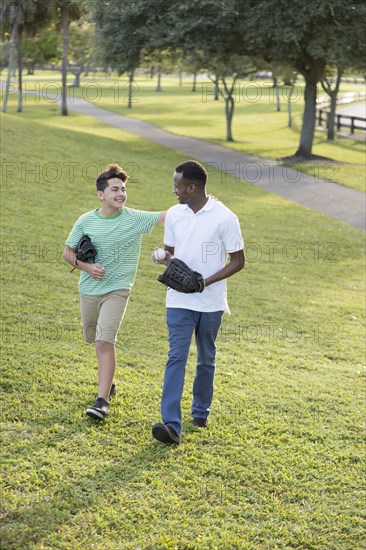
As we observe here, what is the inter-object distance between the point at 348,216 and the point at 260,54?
11255 mm

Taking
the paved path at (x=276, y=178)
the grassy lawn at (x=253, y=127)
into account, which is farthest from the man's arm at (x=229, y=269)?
the grassy lawn at (x=253, y=127)

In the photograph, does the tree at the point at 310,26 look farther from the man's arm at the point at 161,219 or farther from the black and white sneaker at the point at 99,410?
the black and white sneaker at the point at 99,410

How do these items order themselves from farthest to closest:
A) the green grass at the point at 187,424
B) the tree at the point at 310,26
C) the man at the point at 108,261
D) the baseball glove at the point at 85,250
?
the tree at the point at 310,26 < the man at the point at 108,261 < the baseball glove at the point at 85,250 < the green grass at the point at 187,424

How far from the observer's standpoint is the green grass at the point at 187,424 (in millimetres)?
4855

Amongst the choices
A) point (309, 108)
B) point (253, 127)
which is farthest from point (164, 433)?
point (253, 127)

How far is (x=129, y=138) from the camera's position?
3209 centimetres

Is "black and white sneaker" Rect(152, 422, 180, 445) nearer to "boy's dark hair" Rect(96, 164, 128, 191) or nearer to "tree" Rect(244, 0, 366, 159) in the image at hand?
"boy's dark hair" Rect(96, 164, 128, 191)

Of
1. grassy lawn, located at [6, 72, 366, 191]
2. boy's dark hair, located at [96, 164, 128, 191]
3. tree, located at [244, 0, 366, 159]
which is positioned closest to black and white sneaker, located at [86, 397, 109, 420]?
boy's dark hair, located at [96, 164, 128, 191]

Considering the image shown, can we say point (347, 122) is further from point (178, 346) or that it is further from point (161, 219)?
point (178, 346)

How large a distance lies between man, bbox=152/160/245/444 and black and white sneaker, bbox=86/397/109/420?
536 millimetres

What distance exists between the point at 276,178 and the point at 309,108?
627 centimetres

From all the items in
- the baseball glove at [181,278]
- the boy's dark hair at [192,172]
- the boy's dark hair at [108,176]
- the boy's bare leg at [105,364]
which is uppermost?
the boy's dark hair at [192,172]

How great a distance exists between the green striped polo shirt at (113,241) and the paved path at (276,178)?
12359mm

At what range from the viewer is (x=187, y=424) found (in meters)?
6.36
